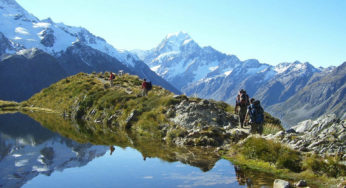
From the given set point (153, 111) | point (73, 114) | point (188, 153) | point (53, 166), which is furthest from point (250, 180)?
point (73, 114)

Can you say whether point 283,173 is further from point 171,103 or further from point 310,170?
point 171,103

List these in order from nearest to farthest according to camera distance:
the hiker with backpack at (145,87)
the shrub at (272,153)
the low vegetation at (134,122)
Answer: the low vegetation at (134,122) → the shrub at (272,153) → the hiker with backpack at (145,87)

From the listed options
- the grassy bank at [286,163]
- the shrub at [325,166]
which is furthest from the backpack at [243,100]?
the shrub at [325,166]

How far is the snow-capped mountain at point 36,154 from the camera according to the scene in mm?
17594

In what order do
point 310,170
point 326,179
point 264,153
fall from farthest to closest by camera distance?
point 264,153 → point 310,170 → point 326,179

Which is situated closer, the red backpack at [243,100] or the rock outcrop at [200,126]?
the rock outcrop at [200,126]

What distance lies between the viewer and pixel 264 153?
22922 millimetres

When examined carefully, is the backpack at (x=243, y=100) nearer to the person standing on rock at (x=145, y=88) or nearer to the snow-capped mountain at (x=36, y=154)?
the snow-capped mountain at (x=36, y=154)

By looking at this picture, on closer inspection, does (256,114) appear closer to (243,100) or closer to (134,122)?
(243,100)

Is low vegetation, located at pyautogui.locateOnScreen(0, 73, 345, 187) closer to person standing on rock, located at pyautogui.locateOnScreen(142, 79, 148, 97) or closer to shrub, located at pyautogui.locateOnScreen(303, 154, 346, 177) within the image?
shrub, located at pyautogui.locateOnScreen(303, 154, 346, 177)

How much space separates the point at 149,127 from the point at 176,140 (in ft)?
17.3

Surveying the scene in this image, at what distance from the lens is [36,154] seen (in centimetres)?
2277

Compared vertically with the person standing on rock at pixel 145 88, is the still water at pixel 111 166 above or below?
below

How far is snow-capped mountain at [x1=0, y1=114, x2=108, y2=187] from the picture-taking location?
17.6m
